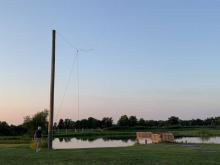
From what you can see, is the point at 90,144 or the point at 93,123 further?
the point at 93,123

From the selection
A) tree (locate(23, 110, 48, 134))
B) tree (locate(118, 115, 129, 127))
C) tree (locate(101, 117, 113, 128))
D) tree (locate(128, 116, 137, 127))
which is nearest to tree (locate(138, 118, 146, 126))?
tree (locate(128, 116, 137, 127))

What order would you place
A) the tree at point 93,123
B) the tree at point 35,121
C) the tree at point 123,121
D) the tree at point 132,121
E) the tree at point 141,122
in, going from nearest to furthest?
the tree at point 35,121, the tree at point 132,121, the tree at point 123,121, the tree at point 141,122, the tree at point 93,123

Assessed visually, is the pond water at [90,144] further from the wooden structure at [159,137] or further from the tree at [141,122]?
the tree at [141,122]

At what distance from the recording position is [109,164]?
20969mm

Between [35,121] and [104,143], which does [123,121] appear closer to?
[35,121]

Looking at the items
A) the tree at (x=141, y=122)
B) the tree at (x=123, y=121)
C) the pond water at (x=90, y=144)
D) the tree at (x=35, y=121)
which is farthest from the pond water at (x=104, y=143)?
the tree at (x=141, y=122)

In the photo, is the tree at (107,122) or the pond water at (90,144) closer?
the pond water at (90,144)

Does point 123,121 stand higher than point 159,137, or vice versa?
point 123,121

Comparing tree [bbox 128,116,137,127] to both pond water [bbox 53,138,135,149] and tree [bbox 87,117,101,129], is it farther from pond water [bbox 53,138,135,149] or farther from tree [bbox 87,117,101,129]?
pond water [bbox 53,138,135,149]

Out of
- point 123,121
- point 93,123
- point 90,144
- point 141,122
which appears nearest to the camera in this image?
point 90,144

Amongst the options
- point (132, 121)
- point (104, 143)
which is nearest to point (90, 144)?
point (104, 143)

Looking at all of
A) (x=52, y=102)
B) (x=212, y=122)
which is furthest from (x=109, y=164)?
(x=212, y=122)

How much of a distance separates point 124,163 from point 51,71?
17.4 metres

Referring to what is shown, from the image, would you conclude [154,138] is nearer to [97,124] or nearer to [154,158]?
[154,158]
